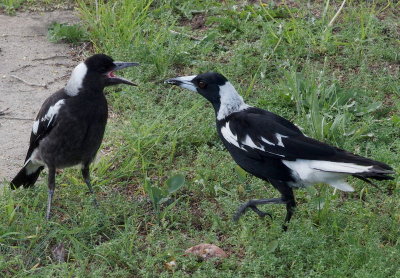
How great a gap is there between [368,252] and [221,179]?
49.6 inches

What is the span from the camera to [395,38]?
270 inches

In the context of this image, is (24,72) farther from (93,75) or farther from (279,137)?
(279,137)

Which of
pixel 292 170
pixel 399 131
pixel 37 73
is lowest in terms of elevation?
pixel 37 73

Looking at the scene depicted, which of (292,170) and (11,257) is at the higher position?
(292,170)

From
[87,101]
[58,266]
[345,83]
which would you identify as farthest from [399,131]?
[58,266]

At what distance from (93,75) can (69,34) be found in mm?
2478

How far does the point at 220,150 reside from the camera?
551cm

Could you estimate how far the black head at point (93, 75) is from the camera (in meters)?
4.78

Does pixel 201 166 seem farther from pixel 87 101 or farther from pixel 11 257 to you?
pixel 11 257

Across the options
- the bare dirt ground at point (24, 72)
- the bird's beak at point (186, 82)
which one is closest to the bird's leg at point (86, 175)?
the bare dirt ground at point (24, 72)

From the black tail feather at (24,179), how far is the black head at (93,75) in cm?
63

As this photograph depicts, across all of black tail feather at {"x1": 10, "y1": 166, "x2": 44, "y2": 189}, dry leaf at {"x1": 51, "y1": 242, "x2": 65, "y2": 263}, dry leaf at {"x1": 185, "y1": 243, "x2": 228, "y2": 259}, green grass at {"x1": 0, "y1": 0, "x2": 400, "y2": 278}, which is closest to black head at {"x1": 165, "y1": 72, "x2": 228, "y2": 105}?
green grass at {"x1": 0, "y1": 0, "x2": 400, "y2": 278}

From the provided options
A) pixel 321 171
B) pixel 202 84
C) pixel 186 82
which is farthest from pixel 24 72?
pixel 321 171

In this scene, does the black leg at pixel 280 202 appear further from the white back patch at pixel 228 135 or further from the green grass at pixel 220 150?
the white back patch at pixel 228 135
